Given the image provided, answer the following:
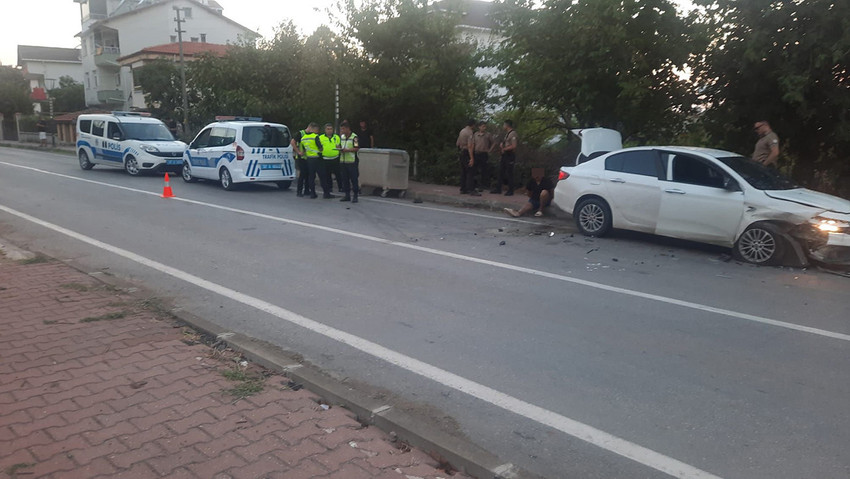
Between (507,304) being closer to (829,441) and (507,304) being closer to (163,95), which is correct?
(829,441)

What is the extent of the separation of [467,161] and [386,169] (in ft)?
6.71

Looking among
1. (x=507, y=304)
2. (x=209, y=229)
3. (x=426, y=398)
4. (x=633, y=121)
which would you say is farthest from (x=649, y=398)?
(x=633, y=121)

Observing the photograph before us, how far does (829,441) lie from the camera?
412 centimetres

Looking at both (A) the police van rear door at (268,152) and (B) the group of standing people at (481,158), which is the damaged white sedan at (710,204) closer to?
(B) the group of standing people at (481,158)

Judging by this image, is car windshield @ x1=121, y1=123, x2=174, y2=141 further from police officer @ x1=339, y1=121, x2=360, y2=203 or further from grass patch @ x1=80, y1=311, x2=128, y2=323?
grass patch @ x1=80, y1=311, x2=128, y2=323

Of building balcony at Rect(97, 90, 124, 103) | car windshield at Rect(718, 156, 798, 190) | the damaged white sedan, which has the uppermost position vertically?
building balcony at Rect(97, 90, 124, 103)

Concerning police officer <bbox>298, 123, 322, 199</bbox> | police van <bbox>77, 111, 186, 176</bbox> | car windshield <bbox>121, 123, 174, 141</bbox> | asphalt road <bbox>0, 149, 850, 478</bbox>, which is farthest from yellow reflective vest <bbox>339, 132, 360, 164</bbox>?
car windshield <bbox>121, 123, 174, 141</bbox>

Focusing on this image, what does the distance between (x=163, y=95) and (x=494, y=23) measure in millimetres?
29767

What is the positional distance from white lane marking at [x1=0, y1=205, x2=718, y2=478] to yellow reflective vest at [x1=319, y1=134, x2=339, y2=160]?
316 inches

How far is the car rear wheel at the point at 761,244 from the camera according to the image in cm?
917

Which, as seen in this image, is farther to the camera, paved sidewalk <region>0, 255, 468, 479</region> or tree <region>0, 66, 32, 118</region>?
tree <region>0, 66, 32, 118</region>

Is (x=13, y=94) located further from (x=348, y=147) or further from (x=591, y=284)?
(x=591, y=284)

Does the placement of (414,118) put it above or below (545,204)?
above

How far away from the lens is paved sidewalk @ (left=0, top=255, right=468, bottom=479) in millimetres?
3617
